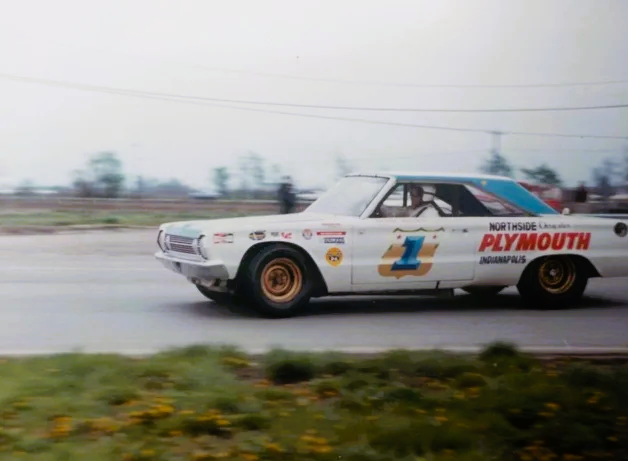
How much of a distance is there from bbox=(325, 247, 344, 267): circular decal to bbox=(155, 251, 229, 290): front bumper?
3.13 feet

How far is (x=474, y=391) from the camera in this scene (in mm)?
6410

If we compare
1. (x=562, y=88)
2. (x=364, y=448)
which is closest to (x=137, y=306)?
(x=364, y=448)

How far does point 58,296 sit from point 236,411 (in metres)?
3.98

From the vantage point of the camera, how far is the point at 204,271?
27.9 feet

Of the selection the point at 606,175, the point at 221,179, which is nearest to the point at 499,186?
the point at 606,175

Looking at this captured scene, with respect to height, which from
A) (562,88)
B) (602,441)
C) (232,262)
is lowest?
(602,441)

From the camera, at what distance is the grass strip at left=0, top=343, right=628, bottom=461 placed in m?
5.35

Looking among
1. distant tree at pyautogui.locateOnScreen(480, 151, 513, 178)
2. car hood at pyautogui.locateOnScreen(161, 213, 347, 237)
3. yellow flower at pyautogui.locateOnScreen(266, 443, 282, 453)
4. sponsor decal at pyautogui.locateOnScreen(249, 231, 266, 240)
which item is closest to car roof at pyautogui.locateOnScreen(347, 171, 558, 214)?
distant tree at pyautogui.locateOnScreen(480, 151, 513, 178)

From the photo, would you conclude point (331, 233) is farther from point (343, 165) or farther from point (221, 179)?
point (221, 179)

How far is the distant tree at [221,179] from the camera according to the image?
930cm

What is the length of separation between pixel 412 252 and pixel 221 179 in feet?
6.66

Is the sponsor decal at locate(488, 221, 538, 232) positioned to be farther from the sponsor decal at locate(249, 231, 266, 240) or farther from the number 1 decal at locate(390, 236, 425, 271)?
the sponsor decal at locate(249, 231, 266, 240)

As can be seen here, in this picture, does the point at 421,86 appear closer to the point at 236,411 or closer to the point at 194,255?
the point at 194,255

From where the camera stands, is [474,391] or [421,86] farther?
[421,86]
